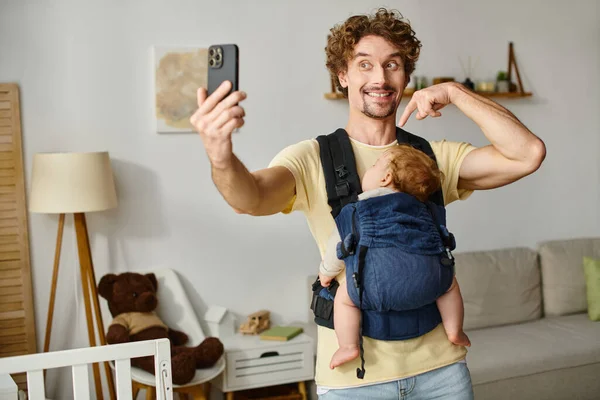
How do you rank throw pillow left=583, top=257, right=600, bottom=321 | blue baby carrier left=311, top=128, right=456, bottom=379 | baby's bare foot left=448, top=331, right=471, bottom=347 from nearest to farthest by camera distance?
blue baby carrier left=311, top=128, right=456, bottom=379 → baby's bare foot left=448, top=331, right=471, bottom=347 → throw pillow left=583, top=257, right=600, bottom=321

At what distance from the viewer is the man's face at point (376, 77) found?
166 centimetres

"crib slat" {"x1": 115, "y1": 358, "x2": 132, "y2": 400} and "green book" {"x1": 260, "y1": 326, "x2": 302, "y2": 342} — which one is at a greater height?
"crib slat" {"x1": 115, "y1": 358, "x2": 132, "y2": 400}

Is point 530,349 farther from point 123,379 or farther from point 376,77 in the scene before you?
point 123,379

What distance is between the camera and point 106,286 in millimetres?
3281

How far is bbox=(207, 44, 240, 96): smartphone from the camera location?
4.03ft

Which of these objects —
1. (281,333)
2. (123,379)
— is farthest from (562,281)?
(123,379)

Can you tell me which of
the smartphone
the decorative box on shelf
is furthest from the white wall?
the smartphone

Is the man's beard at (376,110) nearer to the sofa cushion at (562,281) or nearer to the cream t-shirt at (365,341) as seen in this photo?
the cream t-shirt at (365,341)

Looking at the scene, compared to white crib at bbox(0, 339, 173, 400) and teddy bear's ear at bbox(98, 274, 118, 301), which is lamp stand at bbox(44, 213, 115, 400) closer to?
teddy bear's ear at bbox(98, 274, 118, 301)

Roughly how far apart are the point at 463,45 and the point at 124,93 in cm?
199

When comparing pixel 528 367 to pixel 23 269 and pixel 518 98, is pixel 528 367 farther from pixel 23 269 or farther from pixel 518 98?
pixel 23 269

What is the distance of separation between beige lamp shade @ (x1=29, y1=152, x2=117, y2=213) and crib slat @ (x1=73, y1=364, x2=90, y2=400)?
62.8 inches

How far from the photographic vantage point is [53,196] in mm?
3074

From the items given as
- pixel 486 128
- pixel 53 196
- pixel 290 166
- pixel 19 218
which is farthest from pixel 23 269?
pixel 486 128
